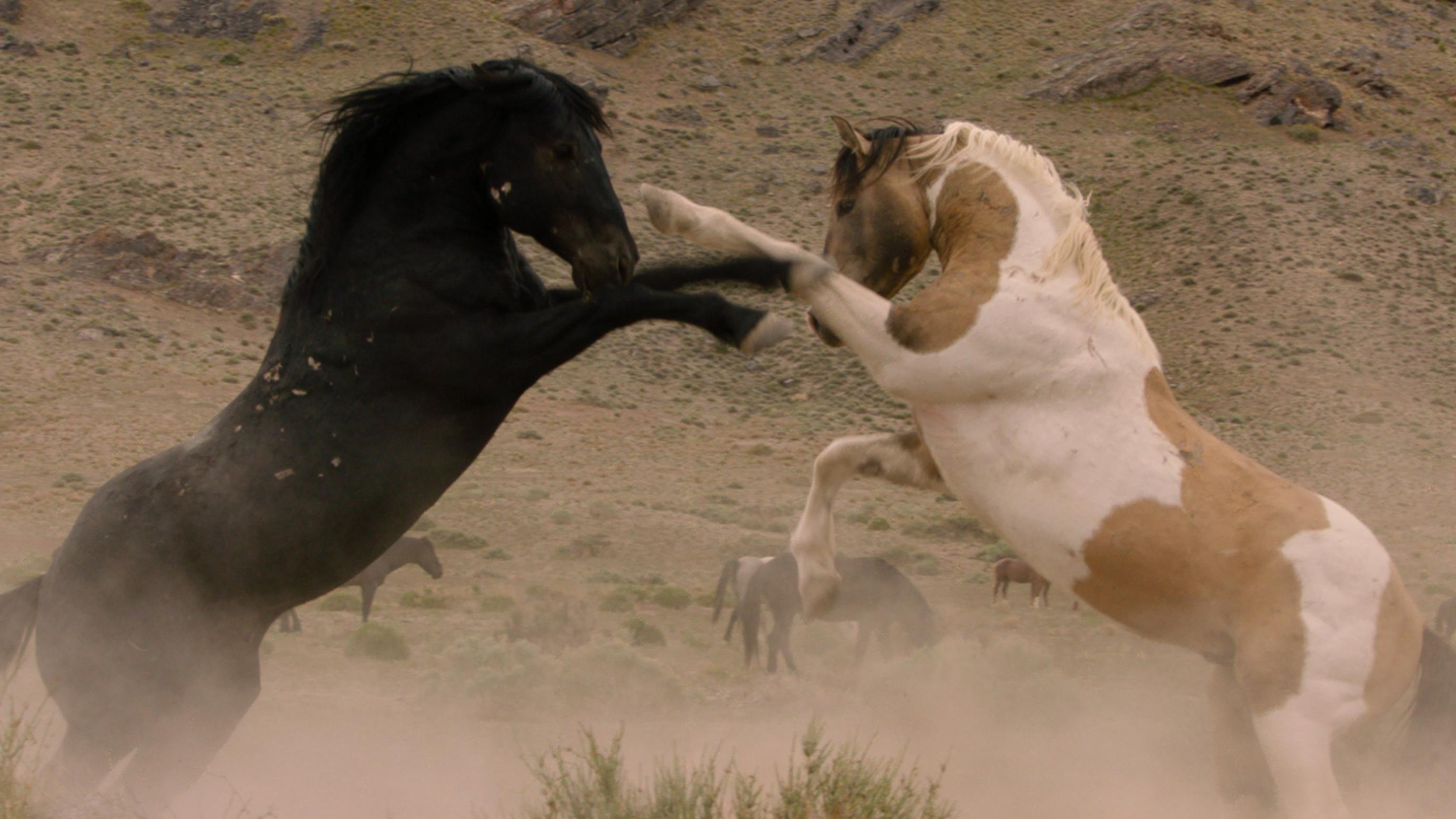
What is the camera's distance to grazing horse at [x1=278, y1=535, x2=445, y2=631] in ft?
44.9

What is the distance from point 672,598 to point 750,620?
365 cm

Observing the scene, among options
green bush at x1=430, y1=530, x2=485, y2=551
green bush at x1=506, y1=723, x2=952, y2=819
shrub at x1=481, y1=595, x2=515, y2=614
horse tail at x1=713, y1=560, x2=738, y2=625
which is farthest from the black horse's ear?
green bush at x1=430, y1=530, x2=485, y2=551

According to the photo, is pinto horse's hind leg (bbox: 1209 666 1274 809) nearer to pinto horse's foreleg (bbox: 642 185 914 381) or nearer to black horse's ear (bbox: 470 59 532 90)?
pinto horse's foreleg (bbox: 642 185 914 381)

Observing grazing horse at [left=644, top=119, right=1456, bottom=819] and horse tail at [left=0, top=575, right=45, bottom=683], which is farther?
horse tail at [left=0, top=575, right=45, bottom=683]

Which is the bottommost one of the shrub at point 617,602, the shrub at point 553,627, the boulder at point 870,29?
the boulder at point 870,29

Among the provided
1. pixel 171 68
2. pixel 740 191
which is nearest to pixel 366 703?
pixel 740 191

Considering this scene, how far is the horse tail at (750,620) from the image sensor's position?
13109 millimetres

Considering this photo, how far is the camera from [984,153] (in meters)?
5.70

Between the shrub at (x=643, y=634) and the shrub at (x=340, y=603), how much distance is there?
10.5ft

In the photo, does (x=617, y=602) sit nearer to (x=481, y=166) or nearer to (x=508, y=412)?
(x=508, y=412)

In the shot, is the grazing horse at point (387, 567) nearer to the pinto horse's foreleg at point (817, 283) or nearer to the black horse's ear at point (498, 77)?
the pinto horse's foreleg at point (817, 283)

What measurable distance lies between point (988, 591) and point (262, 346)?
20.4 meters

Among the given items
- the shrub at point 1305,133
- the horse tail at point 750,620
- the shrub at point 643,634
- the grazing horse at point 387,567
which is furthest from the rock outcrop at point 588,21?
the horse tail at point 750,620

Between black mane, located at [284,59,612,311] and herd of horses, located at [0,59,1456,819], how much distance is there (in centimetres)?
1
